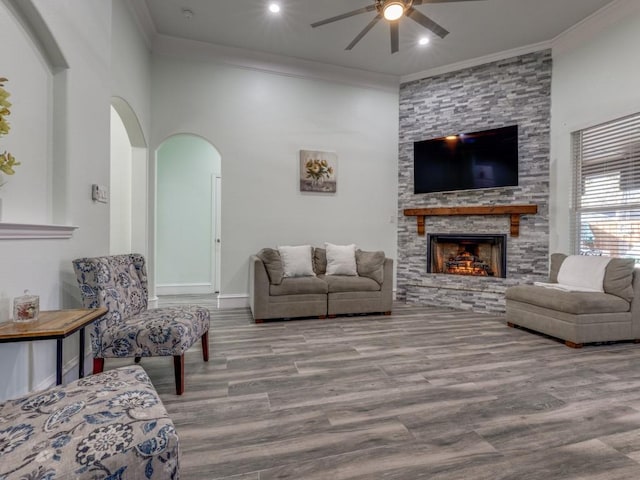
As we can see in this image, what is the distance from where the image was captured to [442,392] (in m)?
2.08

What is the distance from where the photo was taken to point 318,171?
4.75 m

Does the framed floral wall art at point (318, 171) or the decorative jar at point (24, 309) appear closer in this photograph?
the decorative jar at point (24, 309)

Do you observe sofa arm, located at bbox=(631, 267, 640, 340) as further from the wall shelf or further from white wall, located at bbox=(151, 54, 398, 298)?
the wall shelf

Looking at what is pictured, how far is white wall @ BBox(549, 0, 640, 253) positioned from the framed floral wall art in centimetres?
289

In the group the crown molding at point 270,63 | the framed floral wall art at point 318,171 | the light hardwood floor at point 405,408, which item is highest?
the crown molding at point 270,63

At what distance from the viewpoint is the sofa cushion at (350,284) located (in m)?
3.95

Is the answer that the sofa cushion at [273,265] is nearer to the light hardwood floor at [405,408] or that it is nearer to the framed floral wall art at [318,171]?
the light hardwood floor at [405,408]

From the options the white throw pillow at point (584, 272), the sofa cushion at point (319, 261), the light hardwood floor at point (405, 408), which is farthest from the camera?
the sofa cushion at point (319, 261)

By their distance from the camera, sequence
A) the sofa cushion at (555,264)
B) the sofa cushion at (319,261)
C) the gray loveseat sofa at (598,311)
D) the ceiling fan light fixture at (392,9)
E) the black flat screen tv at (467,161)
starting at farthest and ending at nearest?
1. the sofa cushion at (319,261)
2. the black flat screen tv at (467,161)
3. the sofa cushion at (555,264)
4. the gray loveseat sofa at (598,311)
5. the ceiling fan light fixture at (392,9)

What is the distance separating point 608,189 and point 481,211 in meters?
1.31

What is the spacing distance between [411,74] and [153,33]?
3.61m

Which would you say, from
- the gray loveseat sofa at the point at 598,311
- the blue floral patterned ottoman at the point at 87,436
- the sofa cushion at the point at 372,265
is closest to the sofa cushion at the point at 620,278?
the gray loveseat sofa at the point at 598,311

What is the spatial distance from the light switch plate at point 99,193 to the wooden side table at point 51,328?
104cm

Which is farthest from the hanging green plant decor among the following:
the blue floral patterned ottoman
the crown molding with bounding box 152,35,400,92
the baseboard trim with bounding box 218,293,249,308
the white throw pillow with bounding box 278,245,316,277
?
the crown molding with bounding box 152,35,400,92
